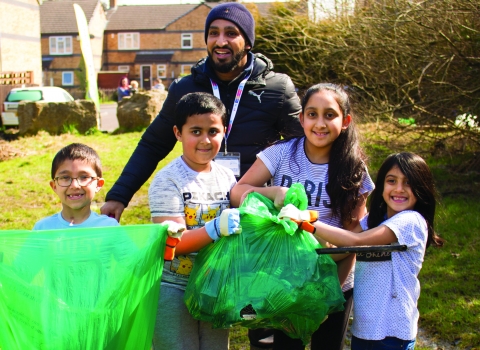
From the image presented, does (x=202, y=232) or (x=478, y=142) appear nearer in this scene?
(x=202, y=232)

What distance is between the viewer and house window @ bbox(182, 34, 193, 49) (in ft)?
157

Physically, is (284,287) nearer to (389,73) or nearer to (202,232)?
(202,232)

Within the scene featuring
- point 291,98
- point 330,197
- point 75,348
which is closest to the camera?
point 75,348

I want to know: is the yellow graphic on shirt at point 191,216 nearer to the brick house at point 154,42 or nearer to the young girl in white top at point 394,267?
the young girl in white top at point 394,267

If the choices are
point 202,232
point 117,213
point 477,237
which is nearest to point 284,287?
point 202,232

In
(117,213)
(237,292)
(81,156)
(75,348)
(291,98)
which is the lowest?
(75,348)

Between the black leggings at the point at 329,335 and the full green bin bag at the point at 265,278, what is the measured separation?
30cm

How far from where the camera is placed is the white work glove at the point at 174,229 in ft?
7.22

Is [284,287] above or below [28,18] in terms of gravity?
below

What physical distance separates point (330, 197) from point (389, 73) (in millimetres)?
5489

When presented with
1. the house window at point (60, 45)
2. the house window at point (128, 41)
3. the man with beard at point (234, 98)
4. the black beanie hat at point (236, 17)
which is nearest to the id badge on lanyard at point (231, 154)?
the man with beard at point (234, 98)

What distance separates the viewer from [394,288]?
7.82 feet

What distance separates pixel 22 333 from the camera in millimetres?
2043

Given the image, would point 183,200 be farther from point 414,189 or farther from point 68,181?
point 414,189
